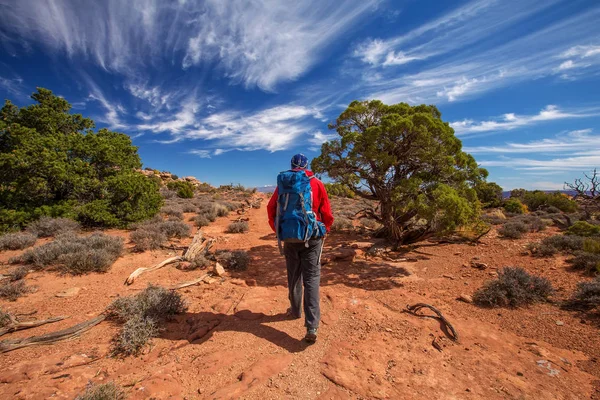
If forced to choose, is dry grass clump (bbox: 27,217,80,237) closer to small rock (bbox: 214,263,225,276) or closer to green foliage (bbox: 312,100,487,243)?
small rock (bbox: 214,263,225,276)

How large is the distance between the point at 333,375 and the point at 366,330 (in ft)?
3.70

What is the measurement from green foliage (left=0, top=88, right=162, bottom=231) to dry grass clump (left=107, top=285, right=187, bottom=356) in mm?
8557

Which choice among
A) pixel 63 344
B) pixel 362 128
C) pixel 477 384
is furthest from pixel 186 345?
pixel 362 128

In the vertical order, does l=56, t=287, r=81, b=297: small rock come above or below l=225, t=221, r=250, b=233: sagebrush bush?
below

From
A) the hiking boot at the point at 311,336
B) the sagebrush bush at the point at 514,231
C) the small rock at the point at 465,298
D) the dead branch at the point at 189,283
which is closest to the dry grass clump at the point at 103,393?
the hiking boot at the point at 311,336

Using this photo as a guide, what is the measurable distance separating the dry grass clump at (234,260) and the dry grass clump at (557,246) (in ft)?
27.4

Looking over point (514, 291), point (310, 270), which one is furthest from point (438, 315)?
point (310, 270)

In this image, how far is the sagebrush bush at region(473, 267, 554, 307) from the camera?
4602 millimetres

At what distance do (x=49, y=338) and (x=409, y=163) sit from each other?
780 cm

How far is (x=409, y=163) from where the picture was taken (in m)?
6.96

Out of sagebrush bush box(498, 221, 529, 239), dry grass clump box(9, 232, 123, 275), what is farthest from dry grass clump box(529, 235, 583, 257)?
dry grass clump box(9, 232, 123, 275)

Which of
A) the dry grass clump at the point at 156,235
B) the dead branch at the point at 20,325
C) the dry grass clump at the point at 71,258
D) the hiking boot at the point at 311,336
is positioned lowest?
the hiking boot at the point at 311,336

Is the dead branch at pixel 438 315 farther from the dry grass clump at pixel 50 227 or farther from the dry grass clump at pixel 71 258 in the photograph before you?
the dry grass clump at pixel 50 227

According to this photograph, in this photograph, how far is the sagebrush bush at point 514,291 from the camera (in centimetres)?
460
